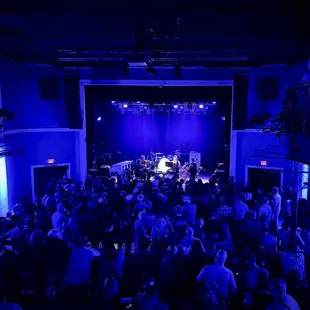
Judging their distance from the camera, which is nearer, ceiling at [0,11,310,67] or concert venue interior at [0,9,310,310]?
concert venue interior at [0,9,310,310]

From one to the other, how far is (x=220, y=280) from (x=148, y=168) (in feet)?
42.3

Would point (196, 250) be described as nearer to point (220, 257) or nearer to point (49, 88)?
point (220, 257)

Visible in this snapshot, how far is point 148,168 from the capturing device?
17531mm

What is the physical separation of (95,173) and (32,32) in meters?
7.15

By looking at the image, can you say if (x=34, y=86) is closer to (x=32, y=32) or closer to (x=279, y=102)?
(x=32, y=32)

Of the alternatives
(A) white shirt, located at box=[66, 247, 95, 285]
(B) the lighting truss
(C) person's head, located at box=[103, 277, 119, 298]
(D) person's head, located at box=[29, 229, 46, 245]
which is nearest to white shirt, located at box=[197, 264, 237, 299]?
(C) person's head, located at box=[103, 277, 119, 298]

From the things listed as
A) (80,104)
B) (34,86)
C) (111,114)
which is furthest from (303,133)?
(111,114)

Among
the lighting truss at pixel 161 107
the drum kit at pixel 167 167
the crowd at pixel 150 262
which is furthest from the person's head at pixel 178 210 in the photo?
the lighting truss at pixel 161 107

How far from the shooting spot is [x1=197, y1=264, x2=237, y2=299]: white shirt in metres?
4.72

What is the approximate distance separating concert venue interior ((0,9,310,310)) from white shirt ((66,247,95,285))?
3 centimetres

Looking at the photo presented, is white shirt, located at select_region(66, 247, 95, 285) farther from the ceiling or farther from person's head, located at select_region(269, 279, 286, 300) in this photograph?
the ceiling

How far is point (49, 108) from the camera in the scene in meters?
12.7

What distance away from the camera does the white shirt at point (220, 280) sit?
4.72 meters

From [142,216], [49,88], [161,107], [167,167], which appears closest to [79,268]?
[142,216]
